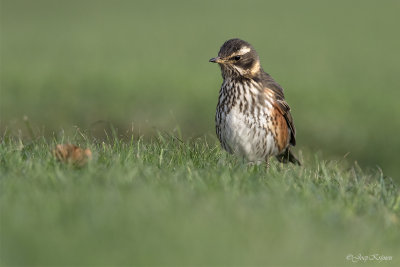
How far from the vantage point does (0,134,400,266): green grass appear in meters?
4.02

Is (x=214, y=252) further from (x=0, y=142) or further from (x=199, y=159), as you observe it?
(x=0, y=142)

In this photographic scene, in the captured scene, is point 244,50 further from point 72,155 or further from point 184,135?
point 184,135

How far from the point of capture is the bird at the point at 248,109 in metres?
7.36

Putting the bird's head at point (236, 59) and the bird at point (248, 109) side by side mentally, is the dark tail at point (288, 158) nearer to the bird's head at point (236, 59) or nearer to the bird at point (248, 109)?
the bird at point (248, 109)

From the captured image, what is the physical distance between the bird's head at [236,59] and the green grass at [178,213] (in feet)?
5.22

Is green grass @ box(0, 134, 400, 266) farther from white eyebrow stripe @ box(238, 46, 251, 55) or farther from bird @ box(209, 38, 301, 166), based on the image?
white eyebrow stripe @ box(238, 46, 251, 55)

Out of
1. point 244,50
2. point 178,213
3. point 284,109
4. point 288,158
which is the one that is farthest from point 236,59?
point 178,213

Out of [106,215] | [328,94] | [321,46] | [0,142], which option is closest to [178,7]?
[321,46]

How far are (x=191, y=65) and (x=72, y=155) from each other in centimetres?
1523

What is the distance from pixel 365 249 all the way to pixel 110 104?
439 inches

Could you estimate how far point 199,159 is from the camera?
639cm

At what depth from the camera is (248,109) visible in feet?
24.2

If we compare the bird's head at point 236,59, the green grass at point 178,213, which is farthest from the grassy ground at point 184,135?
the bird's head at point 236,59

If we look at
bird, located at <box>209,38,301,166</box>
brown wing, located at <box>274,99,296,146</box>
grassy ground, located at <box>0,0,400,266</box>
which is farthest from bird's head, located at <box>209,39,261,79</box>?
grassy ground, located at <box>0,0,400,266</box>
